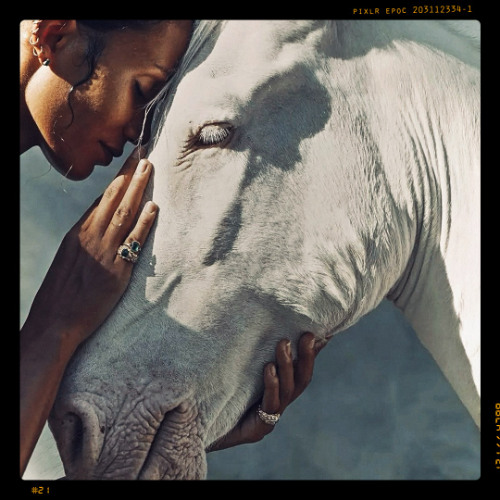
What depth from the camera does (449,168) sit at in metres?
1.29

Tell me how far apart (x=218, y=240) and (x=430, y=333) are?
40 cm

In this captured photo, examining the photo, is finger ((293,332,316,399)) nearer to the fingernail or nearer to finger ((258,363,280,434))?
finger ((258,363,280,434))

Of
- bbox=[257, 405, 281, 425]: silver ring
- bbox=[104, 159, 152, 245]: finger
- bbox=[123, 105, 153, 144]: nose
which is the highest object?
bbox=[123, 105, 153, 144]: nose

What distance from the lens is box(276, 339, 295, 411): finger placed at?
128cm

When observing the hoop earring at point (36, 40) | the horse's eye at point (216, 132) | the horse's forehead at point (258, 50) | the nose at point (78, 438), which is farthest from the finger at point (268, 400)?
the hoop earring at point (36, 40)

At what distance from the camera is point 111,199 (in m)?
1.30

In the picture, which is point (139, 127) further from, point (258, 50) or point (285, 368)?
point (285, 368)

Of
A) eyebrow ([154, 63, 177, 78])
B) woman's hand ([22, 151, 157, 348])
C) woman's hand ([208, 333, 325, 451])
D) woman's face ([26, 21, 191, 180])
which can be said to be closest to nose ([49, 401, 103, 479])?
woman's hand ([22, 151, 157, 348])

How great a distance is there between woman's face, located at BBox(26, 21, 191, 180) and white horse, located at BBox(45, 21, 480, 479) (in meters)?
0.04

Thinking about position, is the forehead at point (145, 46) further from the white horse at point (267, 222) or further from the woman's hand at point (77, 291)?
the woman's hand at point (77, 291)

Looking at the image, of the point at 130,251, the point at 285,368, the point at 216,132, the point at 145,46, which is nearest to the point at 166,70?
the point at 145,46

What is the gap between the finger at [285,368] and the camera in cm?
128

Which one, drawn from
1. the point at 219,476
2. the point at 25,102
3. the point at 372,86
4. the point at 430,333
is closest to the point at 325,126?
the point at 372,86
